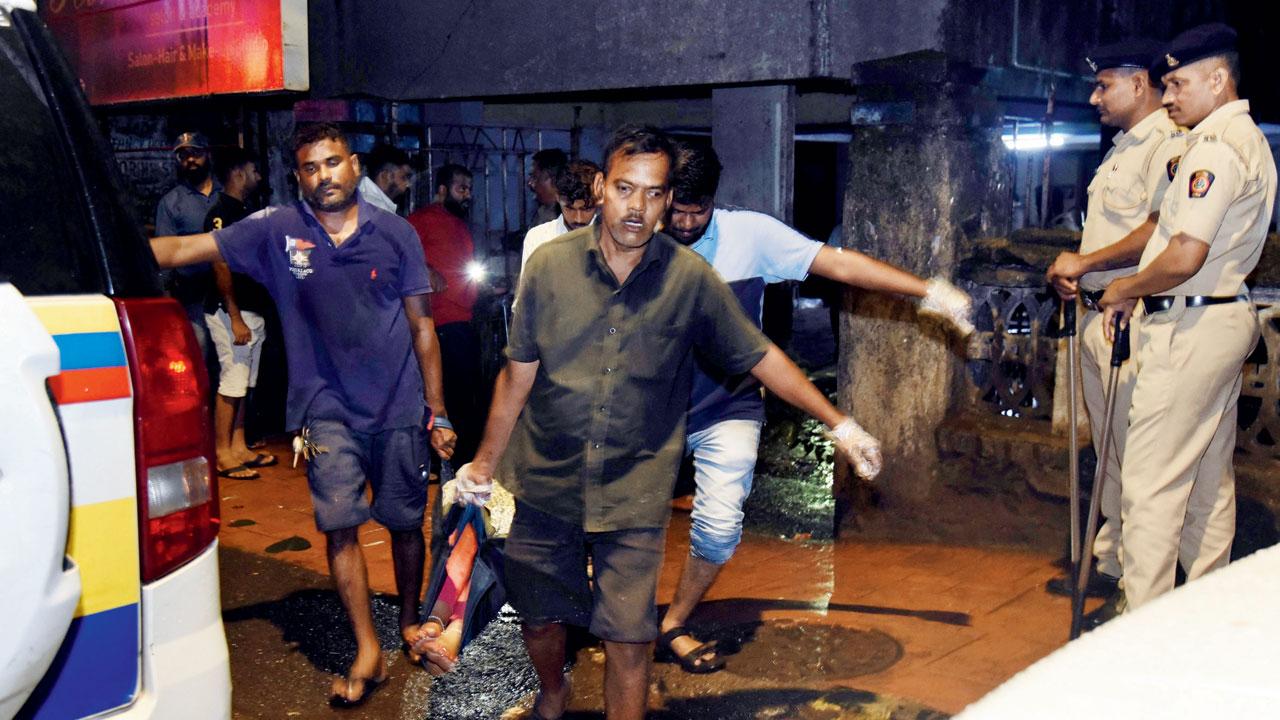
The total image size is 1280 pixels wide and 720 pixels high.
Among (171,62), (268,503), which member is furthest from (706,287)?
(171,62)

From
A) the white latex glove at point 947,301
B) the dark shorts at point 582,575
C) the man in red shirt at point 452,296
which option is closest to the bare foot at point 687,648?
the dark shorts at point 582,575

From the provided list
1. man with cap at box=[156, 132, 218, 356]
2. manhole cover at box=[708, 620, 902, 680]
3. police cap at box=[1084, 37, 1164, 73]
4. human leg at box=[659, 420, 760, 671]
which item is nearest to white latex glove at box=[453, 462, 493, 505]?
human leg at box=[659, 420, 760, 671]

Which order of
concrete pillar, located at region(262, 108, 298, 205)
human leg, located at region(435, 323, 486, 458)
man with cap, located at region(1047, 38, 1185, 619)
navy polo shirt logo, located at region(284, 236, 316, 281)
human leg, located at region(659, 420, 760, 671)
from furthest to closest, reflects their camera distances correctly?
concrete pillar, located at region(262, 108, 298, 205)
human leg, located at region(435, 323, 486, 458)
man with cap, located at region(1047, 38, 1185, 619)
human leg, located at region(659, 420, 760, 671)
navy polo shirt logo, located at region(284, 236, 316, 281)

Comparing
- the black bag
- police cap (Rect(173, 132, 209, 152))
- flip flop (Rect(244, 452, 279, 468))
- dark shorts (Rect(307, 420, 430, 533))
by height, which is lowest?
flip flop (Rect(244, 452, 279, 468))

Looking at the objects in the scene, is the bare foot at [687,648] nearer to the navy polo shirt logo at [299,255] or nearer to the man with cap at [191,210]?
the navy polo shirt logo at [299,255]

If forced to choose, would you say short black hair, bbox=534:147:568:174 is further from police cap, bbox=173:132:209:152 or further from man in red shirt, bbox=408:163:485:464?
police cap, bbox=173:132:209:152

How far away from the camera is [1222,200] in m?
4.47

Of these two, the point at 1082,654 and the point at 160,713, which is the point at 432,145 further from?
the point at 1082,654

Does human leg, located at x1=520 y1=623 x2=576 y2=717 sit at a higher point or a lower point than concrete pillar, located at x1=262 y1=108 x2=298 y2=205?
lower

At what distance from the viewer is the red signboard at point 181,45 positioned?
447 inches

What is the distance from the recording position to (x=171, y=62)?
44.7 ft

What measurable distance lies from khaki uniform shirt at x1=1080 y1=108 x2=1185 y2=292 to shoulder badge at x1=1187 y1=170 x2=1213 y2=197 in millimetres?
673

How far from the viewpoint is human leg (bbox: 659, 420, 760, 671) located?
472 cm

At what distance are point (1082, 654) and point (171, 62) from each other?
1377 centimetres
